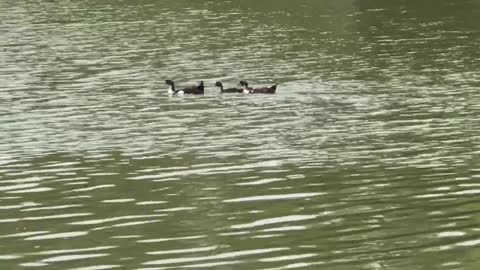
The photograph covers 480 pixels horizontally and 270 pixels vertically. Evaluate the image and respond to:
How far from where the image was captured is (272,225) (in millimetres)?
17000

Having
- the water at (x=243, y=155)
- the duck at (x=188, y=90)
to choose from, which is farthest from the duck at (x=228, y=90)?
the duck at (x=188, y=90)

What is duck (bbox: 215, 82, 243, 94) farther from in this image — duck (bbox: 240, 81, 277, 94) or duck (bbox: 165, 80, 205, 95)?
duck (bbox: 165, 80, 205, 95)

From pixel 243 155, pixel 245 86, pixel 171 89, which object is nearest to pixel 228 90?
pixel 245 86

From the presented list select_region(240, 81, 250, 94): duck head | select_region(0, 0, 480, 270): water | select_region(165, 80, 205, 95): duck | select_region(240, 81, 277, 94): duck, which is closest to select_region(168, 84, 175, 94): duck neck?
select_region(165, 80, 205, 95): duck

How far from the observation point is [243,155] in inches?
917

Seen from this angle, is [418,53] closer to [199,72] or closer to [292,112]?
[199,72]

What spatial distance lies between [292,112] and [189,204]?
1145 cm

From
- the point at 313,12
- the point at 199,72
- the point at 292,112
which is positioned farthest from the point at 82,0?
the point at 292,112

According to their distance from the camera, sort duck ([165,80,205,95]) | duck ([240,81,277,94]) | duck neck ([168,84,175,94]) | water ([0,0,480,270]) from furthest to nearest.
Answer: duck neck ([168,84,175,94]) < duck ([165,80,205,95]) < duck ([240,81,277,94]) < water ([0,0,480,270])

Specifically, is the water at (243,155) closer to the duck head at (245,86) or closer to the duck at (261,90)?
the duck at (261,90)

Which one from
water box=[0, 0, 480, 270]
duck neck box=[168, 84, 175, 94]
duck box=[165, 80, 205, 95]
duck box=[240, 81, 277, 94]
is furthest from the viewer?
duck neck box=[168, 84, 175, 94]

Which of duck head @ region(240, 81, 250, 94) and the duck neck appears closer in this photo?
duck head @ region(240, 81, 250, 94)

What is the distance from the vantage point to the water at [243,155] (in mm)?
15914

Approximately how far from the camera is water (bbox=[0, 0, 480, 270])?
15.9m
